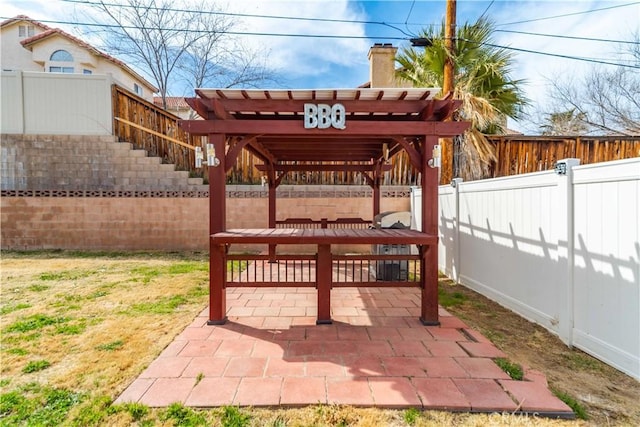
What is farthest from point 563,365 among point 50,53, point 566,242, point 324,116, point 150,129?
point 50,53

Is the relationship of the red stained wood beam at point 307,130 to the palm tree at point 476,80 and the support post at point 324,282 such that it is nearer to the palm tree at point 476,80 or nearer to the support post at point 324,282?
the support post at point 324,282

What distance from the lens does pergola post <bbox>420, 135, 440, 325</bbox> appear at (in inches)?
144

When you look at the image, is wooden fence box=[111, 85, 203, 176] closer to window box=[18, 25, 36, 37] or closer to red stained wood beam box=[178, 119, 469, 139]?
red stained wood beam box=[178, 119, 469, 139]

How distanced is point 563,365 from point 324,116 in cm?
319

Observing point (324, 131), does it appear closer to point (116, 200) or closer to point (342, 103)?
point (342, 103)

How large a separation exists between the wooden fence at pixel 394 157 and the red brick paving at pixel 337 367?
4.67m

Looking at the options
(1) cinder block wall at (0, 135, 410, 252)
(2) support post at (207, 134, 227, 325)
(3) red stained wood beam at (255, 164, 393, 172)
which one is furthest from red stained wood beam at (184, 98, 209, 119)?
(1) cinder block wall at (0, 135, 410, 252)

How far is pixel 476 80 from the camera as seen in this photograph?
688cm

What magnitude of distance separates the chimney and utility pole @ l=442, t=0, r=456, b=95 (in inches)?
174

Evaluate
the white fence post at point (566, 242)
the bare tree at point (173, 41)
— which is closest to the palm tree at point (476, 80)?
the white fence post at point (566, 242)

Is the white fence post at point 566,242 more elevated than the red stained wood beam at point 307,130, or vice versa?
the red stained wood beam at point 307,130

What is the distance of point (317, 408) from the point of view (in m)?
2.12

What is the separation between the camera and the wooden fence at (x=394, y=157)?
7895 millimetres

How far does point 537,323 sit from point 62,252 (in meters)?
9.80
